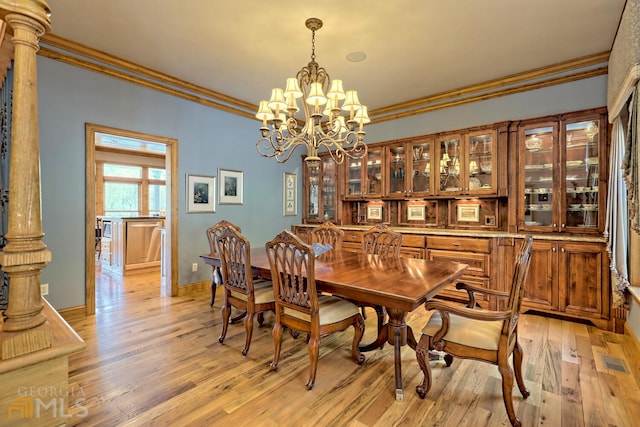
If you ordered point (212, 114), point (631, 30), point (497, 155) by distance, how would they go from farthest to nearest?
point (212, 114) < point (497, 155) < point (631, 30)

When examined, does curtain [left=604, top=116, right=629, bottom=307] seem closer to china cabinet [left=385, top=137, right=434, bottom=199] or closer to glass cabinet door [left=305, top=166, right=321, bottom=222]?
china cabinet [left=385, top=137, right=434, bottom=199]

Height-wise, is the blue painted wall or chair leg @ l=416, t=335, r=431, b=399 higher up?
the blue painted wall

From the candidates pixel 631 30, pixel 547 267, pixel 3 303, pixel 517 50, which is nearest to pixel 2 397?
pixel 3 303

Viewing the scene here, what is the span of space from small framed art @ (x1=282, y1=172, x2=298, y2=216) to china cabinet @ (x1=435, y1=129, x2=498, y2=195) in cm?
259

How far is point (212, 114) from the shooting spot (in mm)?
4555

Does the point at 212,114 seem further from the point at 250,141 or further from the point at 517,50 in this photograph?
the point at 517,50

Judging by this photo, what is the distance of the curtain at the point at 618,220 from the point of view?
2775 millimetres

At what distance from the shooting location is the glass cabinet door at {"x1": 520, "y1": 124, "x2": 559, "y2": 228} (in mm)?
3611

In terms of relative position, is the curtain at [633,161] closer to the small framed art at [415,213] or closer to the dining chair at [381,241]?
the dining chair at [381,241]

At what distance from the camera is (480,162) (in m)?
4.08

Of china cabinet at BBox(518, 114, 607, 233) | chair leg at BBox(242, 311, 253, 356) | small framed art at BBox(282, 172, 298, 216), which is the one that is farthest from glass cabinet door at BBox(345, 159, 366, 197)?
chair leg at BBox(242, 311, 253, 356)

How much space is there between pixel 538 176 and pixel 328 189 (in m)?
3.13

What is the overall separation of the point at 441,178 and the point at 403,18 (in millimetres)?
2283

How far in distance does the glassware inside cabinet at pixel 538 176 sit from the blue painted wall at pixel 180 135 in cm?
33
